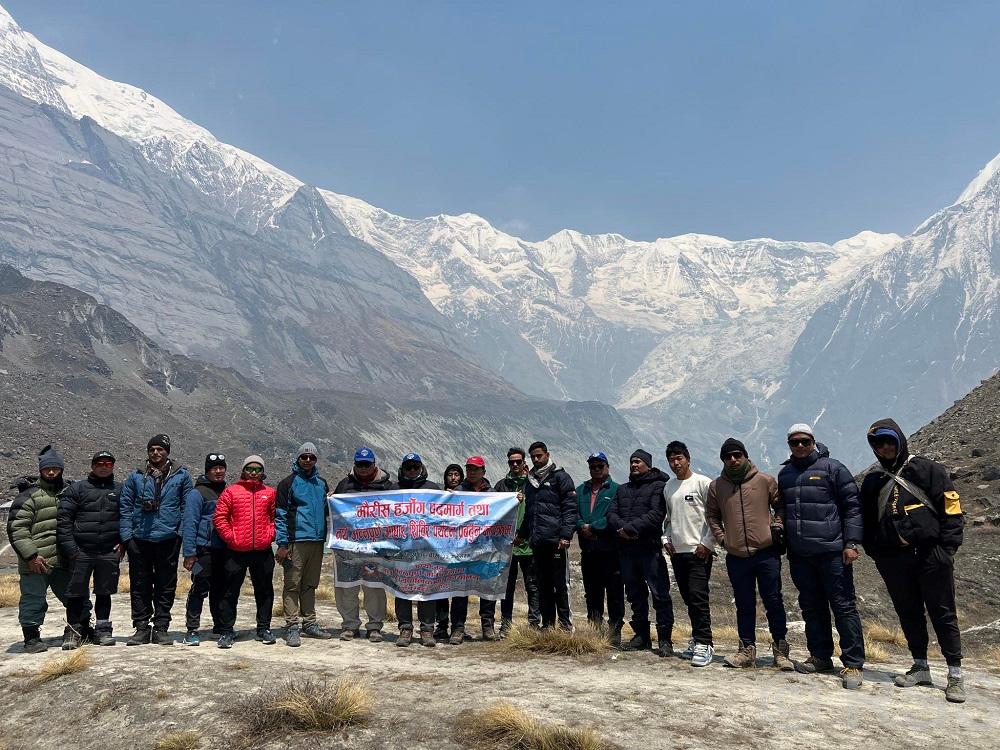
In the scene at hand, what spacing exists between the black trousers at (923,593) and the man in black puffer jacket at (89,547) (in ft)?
31.3

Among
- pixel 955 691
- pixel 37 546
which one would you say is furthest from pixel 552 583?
pixel 37 546

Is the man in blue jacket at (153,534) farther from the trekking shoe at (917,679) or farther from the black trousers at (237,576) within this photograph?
the trekking shoe at (917,679)

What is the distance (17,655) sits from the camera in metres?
8.51

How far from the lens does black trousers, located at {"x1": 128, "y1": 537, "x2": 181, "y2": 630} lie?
902 cm

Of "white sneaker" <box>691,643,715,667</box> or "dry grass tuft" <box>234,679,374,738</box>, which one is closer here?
"dry grass tuft" <box>234,679,374,738</box>

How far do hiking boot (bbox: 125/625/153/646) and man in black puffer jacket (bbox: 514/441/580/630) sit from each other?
5221mm

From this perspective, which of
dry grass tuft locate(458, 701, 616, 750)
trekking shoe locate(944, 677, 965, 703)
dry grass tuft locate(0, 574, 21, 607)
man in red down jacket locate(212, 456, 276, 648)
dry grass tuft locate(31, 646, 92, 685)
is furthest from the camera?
dry grass tuft locate(0, 574, 21, 607)

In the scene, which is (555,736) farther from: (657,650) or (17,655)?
(17,655)

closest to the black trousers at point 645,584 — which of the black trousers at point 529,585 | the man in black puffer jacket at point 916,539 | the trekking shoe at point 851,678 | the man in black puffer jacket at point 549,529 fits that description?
the man in black puffer jacket at point 549,529

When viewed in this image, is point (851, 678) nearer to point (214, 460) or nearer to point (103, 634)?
point (214, 460)

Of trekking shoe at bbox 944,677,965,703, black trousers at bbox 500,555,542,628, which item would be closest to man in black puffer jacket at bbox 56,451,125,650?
black trousers at bbox 500,555,542,628

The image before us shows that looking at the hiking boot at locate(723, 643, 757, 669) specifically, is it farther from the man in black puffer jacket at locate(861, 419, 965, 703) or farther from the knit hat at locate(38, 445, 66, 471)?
the knit hat at locate(38, 445, 66, 471)

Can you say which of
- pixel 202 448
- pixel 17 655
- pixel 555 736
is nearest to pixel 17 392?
pixel 202 448

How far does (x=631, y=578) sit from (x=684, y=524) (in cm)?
108
